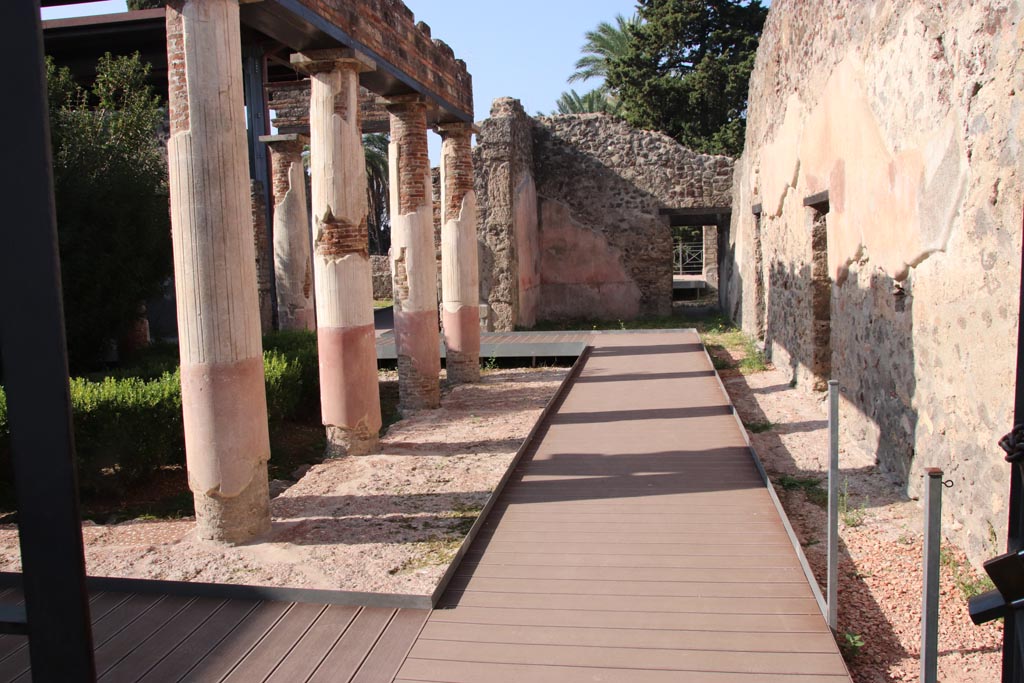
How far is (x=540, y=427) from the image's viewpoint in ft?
24.1

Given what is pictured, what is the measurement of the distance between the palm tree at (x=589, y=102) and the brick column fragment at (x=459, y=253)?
20981 mm

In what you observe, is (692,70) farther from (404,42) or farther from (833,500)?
(833,500)

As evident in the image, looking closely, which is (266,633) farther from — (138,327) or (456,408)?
(138,327)

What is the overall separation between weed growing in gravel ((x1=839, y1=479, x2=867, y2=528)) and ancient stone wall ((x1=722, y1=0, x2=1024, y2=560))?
40cm

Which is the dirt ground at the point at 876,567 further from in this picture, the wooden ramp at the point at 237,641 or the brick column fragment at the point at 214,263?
the brick column fragment at the point at 214,263

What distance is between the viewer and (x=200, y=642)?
11.4ft

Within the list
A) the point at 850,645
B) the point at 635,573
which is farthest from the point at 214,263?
the point at 850,645

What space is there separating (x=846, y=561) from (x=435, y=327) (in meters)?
5.49

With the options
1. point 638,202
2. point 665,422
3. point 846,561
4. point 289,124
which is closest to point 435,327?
point 665,422

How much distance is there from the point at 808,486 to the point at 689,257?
2498 centimetres

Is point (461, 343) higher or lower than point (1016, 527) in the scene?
lower

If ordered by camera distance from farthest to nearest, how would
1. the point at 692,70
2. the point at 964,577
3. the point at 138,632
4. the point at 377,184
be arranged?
1. the point at 377,184
2. the point at 692,70
3. the point at 964,577
4. the point at 138,632

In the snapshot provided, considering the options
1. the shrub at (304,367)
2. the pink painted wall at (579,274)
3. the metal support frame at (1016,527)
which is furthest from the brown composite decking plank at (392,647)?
the pink painted wall at (579,274)

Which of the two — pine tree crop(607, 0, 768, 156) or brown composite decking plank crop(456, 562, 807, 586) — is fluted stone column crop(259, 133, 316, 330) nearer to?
brown composite decking plank crop(456, 562, 807, 586)
